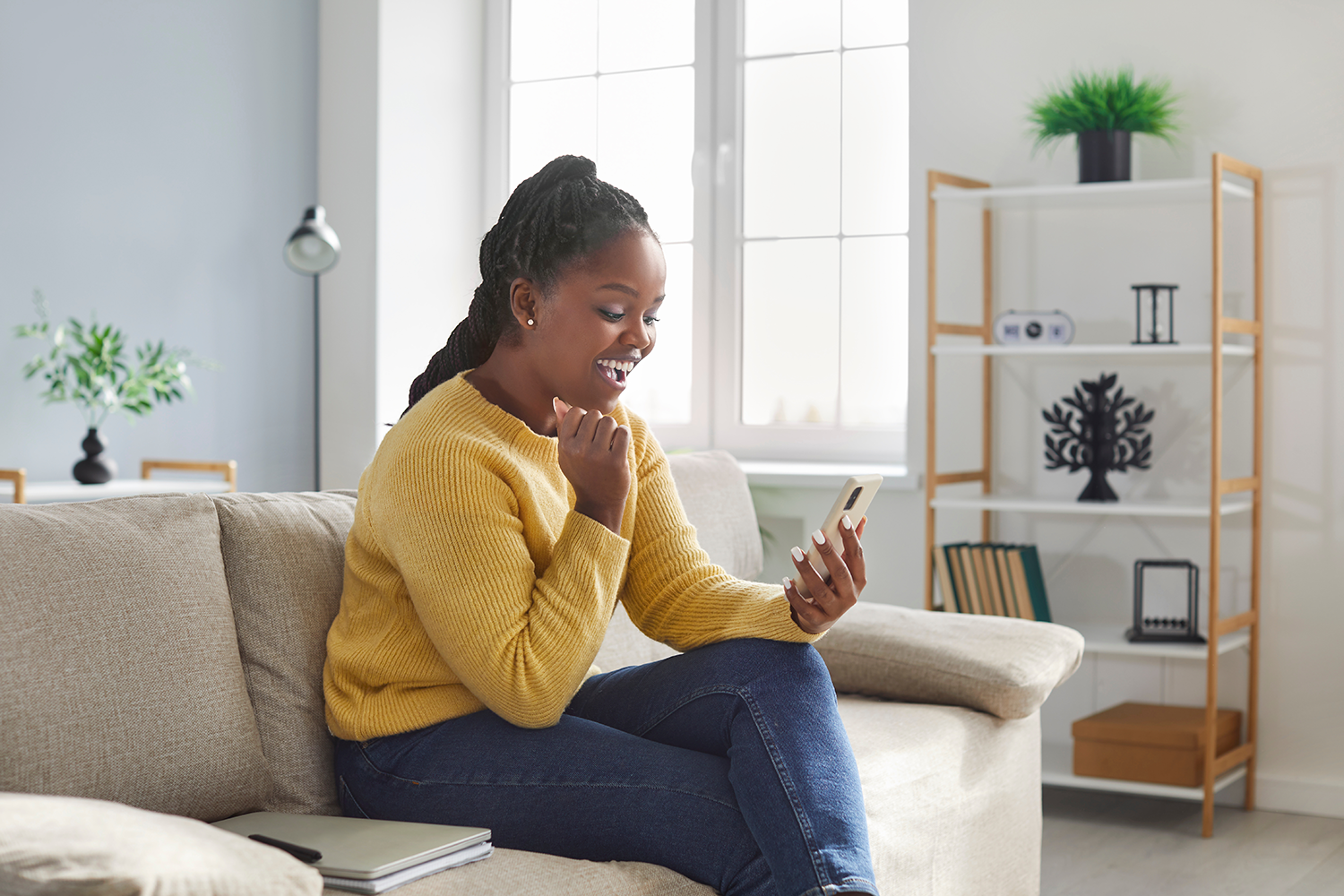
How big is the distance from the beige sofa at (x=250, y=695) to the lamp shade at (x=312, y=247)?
6.54 ft

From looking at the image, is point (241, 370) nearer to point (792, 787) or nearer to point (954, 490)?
point (954, 490)

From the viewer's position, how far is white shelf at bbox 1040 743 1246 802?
2.78 meters

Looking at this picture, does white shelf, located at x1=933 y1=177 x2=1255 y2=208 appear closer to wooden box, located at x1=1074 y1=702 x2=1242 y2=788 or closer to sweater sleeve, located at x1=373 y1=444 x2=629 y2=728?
wooden box, located at x1=1074 y1=702 x2=1242 y2=788

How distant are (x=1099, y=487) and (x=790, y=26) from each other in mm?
1597

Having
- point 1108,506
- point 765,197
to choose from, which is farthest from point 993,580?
point 765,197

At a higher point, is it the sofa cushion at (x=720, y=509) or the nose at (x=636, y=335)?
the nose at (x=636, y=335)

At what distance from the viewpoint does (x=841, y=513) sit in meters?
1.47

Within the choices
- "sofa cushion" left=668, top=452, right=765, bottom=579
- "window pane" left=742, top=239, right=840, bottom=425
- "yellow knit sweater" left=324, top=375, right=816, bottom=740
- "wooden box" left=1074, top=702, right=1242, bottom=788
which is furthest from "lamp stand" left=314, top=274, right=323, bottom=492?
"yellow knit sweater" left=324, top=375, right=816, bottom=740

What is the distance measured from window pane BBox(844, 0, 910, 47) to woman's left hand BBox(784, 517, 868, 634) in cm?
245

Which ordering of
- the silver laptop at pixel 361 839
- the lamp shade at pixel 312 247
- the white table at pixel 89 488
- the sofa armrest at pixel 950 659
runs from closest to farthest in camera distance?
the silver laptop at pixel 361 839 < the sofa armrest at pixel 950 659 < the white table at pixel 89 488 < the lamp shade at pixel 312 247

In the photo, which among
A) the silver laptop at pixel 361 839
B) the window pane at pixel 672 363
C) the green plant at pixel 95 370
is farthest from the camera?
the window pane at pixel 672 363

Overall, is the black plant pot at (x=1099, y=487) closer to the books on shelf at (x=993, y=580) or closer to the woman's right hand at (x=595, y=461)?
the books on shelf at (x=993, y=580)

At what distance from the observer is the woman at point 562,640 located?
1.32 metres

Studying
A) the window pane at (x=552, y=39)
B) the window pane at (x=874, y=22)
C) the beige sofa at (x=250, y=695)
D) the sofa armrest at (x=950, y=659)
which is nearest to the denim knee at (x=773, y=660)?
the beige sofa at (x=250, y=695)
